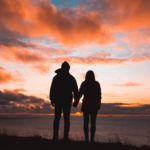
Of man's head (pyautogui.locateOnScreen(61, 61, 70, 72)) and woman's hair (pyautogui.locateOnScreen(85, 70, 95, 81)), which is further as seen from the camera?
woman's hair (pyautogui.locateOnScreen(85, 70, 95, 81))

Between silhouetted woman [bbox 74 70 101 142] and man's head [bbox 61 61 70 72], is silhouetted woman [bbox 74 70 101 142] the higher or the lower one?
the lower one

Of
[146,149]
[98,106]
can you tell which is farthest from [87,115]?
[146,149]

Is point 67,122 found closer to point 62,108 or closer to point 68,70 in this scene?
point 62,108

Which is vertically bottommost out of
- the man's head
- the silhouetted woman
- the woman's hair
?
the silhouetted woman

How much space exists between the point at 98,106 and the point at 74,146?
2.27 meters

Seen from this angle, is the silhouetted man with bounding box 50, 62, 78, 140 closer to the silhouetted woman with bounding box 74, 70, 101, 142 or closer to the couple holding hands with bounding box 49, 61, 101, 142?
the couple holding hands with bounding box 49, 61, 101, 142

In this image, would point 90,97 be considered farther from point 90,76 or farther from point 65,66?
point 65,66

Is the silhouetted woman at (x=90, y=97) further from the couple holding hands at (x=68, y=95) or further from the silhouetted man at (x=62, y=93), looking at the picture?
the silhouetted man at (x=62, y=93)

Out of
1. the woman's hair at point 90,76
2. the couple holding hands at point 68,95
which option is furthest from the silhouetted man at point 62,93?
the woman's hair at point 90,76

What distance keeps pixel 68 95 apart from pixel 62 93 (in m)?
0.25

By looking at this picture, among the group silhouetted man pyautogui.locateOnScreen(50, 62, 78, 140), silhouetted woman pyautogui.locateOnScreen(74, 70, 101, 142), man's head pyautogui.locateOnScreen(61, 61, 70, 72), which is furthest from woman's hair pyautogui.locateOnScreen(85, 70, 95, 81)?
man's head pyautogui.locateOnScreen(61, 61, 70, 72)

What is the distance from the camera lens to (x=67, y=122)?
1178 centimetres

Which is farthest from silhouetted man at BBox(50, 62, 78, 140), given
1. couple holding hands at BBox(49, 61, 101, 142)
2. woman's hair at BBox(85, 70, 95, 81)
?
woman's hair at BBox(85, 70, 95, 81)

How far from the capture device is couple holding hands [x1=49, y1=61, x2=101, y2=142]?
1164 centimetres
